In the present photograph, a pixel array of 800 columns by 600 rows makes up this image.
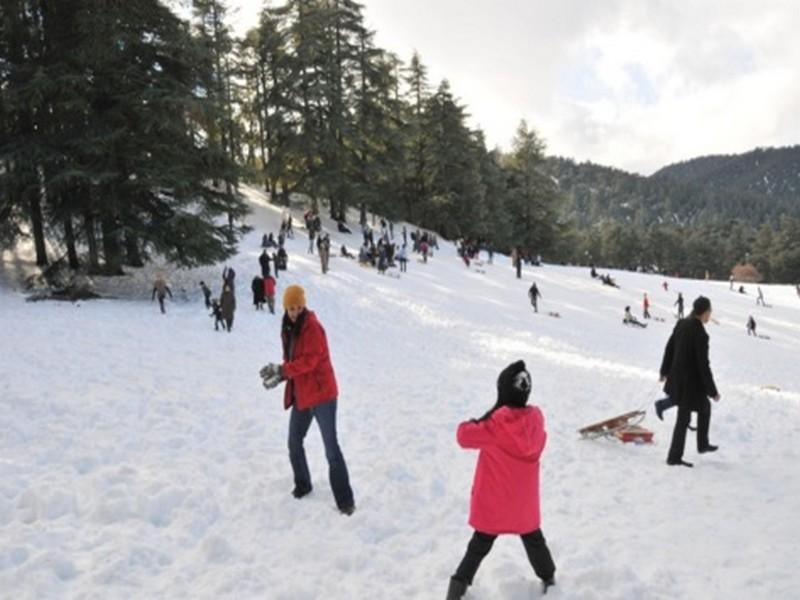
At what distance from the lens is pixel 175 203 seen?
1992cm

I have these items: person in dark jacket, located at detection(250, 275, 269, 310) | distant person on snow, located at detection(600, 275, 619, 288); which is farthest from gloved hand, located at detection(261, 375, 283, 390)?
distant person on snow, located at detection(600, 275, 619, 288)

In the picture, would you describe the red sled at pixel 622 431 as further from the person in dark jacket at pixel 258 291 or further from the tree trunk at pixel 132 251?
the tree trunk at pixel 132 251

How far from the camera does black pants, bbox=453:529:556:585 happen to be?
421 cm

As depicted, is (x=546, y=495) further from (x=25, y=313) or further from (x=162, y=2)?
(x=162, y=2)

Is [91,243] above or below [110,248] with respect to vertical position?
above

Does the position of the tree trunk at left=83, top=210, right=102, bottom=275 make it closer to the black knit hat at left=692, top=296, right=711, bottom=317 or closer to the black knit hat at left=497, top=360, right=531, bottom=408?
the black knit hat at left=692, top=296, right=711, bottom=317

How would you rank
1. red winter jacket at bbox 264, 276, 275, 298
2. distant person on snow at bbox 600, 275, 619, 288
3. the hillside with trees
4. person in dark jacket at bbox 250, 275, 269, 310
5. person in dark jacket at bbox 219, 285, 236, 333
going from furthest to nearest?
distant person on snow at bbox 600, 275, 619, 288
person in dark jacket at bbox 250, 275, 269, 310
red winter jacket at bbox 264, 276, 275, 298
the hillside with trees
person in dark jacket at bbox 219, 285, 236, 333

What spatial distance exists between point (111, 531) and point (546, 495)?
4383 mm

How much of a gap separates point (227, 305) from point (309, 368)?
38.3 feet

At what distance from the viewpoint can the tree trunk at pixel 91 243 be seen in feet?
62.9

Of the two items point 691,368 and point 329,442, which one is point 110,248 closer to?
point 329,442

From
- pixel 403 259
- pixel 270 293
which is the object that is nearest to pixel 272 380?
pixel 270 293

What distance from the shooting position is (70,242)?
65.3 ft

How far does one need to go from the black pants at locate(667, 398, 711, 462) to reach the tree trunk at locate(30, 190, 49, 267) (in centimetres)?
1963
